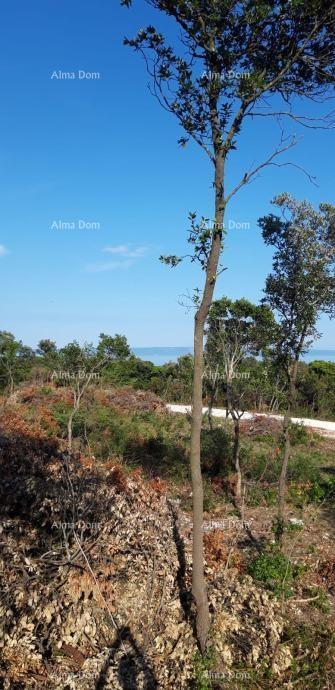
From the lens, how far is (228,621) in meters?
5.72

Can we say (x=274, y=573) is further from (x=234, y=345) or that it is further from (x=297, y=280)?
(x=234, y=345)

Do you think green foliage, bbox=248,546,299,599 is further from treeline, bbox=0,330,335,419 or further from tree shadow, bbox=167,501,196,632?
treeline, bbox=0,330,335,419

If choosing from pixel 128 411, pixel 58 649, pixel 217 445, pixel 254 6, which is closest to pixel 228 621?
pixel 58 649

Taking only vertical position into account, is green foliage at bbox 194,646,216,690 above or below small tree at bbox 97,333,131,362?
below

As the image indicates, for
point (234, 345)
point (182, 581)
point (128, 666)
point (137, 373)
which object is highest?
point (234, 345)

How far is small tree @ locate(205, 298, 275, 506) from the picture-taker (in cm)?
1139

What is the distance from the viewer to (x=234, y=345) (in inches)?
566

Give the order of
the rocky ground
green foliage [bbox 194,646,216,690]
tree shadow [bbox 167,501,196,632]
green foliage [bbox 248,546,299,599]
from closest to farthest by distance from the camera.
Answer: green foliage [bbox 194,646,216,690], the rocky ground, tree shadow [bbox 167,501,196,632], green foliage [bbox 248,546,299,599]

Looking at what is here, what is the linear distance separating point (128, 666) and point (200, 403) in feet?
10.1

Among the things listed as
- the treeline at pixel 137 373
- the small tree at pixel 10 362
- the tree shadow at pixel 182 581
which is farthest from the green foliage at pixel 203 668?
the small tree at pixel 10 362

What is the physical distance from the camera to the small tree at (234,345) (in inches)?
448

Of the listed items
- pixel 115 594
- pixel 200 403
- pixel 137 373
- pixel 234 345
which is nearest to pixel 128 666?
pixel 115 594

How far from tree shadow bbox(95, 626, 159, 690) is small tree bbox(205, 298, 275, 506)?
19.2ft

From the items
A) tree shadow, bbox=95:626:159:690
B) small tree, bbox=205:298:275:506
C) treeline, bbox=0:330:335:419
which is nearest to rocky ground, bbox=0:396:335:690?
tree shadow, bbox=95:626:159:690
